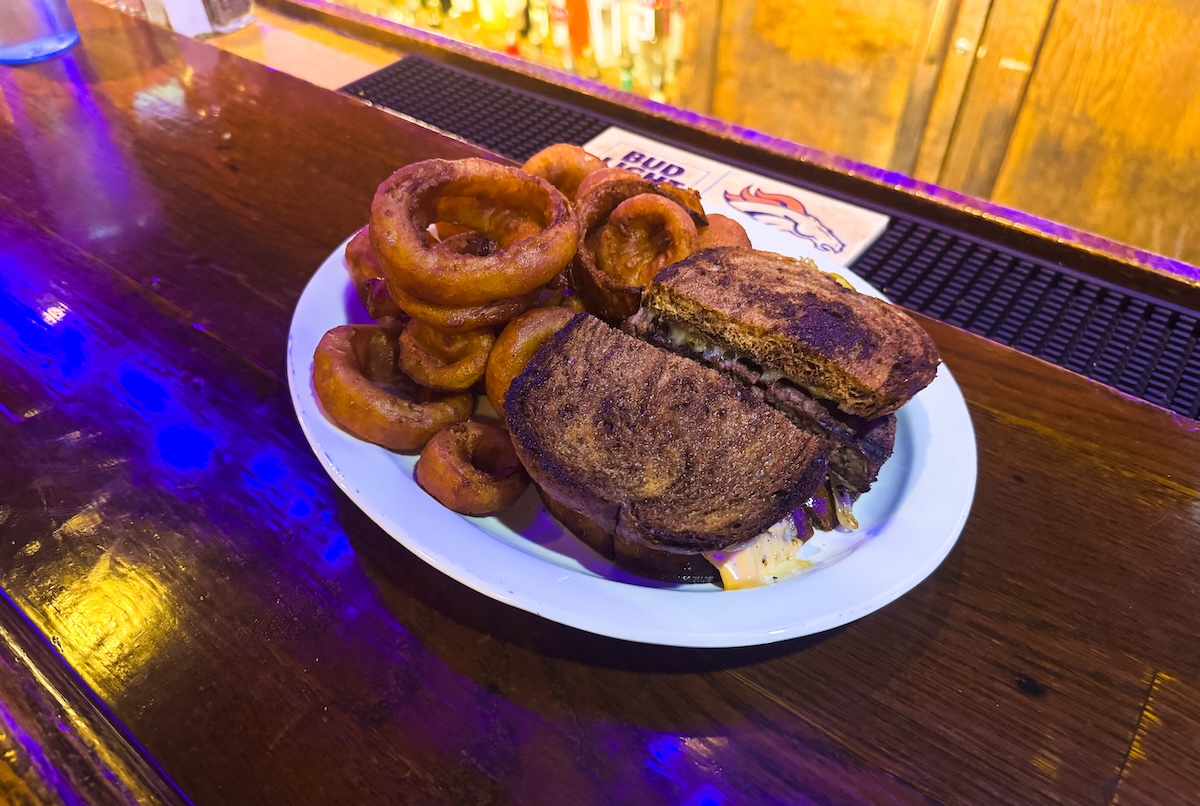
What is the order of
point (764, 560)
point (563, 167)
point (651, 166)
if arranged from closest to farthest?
point (764, 560), point (563, 167), point (651, 166)

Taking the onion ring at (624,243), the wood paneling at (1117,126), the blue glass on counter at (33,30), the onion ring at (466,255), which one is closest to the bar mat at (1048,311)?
the onion ring at (624,243)

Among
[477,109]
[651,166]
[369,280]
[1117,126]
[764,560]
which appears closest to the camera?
[764,560]

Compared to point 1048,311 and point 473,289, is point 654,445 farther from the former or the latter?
point 1048,311

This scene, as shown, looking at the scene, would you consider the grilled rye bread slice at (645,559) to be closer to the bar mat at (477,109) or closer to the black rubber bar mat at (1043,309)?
the black rubber bar mat at (1043,309)

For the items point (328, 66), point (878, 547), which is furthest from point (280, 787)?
point (328, 66)

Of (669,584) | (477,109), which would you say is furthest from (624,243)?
(477,109)

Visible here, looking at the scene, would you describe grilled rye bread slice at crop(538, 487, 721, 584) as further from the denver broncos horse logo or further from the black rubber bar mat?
the denver broncos horse logo

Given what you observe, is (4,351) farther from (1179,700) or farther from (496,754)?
(1179,700)
